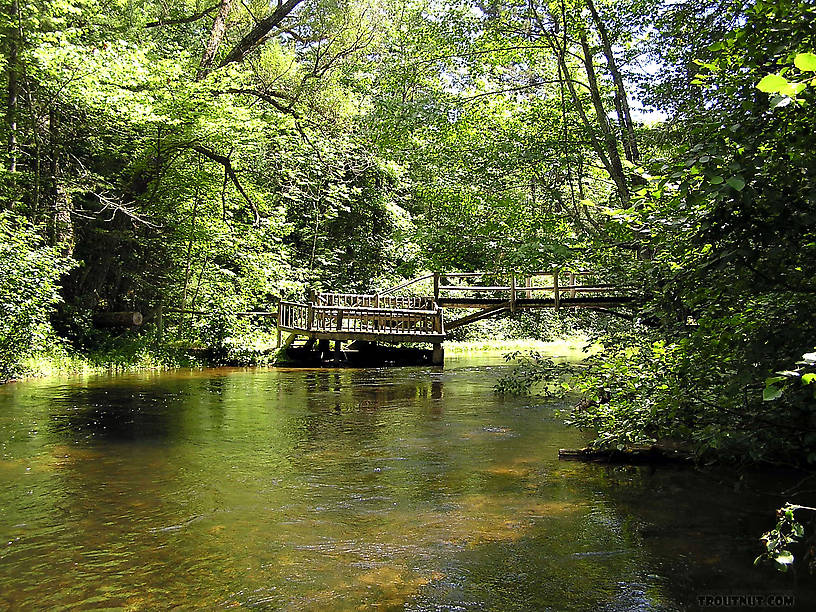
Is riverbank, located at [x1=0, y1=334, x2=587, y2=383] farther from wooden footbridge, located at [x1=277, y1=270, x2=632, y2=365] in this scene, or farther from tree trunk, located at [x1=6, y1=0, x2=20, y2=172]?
tree trunk, located at [x1=6, y1=0, x2=20, y2=172]

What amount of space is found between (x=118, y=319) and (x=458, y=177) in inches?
425

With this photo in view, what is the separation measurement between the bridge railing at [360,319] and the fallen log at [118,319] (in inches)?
156

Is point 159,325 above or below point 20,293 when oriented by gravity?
below

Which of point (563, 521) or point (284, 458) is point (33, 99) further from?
point (563, 521)

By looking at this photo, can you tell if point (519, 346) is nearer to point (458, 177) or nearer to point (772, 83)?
point (458, 177)

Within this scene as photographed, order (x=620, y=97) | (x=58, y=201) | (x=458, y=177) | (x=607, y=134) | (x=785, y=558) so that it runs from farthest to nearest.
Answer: (x=58, y=201)
(x=458, y=177)
(x=620, y=97)
(x=607, y=134)
(x=785, y=558)

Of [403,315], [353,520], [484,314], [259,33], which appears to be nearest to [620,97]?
[353,520]

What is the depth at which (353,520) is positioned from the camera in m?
5.75

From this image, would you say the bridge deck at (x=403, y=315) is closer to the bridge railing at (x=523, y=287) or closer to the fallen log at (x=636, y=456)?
the bridge railing at (x=523, y=287)

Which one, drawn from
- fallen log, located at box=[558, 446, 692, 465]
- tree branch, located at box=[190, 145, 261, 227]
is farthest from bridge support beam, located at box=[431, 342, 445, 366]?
fallen log, located at box=[558, 446, 692, 465]

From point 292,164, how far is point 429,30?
10955 mm

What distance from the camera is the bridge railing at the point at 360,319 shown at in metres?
20.1

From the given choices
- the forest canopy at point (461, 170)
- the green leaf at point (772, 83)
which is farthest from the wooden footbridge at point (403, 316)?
the green leaf at point (772, 83)

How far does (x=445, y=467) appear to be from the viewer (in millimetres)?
7543
